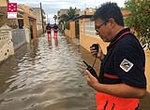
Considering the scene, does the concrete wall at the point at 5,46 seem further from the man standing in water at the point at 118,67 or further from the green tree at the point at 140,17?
the man standing in water at the point at 118,67

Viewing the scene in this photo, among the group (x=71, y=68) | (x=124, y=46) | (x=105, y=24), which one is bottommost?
(x=71, y=68)

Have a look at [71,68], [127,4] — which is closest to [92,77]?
[127,4]

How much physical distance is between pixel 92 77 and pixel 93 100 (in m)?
4.02

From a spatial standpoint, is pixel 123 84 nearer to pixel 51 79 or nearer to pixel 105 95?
pixel 105 95

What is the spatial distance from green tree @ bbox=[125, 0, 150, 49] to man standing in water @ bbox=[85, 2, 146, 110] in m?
2.18

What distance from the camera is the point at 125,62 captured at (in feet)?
6.93

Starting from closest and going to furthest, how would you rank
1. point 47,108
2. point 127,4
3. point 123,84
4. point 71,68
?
1. point 123,84
2. point 127,4
3. point 47,108
4. point 71,68

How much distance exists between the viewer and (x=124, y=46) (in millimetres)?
2180

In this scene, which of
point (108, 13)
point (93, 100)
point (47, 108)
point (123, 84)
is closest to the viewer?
point (123, 84)

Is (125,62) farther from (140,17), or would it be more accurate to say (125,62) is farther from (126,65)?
(140,17)

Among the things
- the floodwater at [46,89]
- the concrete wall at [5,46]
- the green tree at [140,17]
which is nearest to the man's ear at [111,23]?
the green tree at [140,17]

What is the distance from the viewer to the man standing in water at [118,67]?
212cm

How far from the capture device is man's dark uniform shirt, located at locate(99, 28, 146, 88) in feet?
6.89

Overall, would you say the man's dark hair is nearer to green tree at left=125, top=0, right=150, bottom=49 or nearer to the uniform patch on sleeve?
the uniform patch on sleeve
